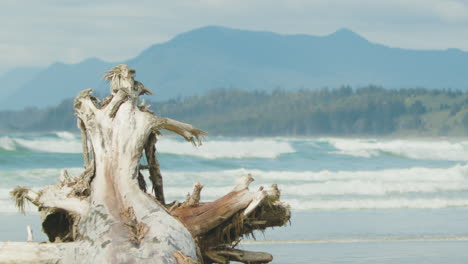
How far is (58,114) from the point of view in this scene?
121438 mm

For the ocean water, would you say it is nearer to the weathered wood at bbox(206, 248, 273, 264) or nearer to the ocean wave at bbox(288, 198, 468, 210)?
the ocean wave at bbox(288, 198, 468, 210)

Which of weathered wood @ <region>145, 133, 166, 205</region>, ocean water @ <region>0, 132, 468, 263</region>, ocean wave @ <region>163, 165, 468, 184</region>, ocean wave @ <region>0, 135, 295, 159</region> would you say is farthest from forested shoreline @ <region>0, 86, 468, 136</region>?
weathered wood @ <region>145, 133, 166, 205</region>

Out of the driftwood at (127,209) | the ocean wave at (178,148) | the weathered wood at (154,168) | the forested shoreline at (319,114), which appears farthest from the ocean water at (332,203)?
the forested shoreline at (319,114)

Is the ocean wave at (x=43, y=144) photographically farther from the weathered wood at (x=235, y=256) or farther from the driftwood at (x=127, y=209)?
the weathered wood at (x=235, y=256)

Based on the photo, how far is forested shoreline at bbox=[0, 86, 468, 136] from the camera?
447 ft

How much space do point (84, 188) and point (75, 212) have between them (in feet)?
0.93

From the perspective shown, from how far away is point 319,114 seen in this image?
502 feet

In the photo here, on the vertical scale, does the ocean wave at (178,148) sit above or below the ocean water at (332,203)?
above

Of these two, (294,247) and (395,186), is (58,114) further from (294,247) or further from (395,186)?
(294,247)

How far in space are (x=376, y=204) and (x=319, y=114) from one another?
13612cm

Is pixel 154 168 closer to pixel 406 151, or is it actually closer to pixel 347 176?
pixel 347 176

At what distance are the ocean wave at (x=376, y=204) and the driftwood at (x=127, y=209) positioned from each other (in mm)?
9255

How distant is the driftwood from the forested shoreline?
383ft

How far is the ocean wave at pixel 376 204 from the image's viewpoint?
56.0 feet
